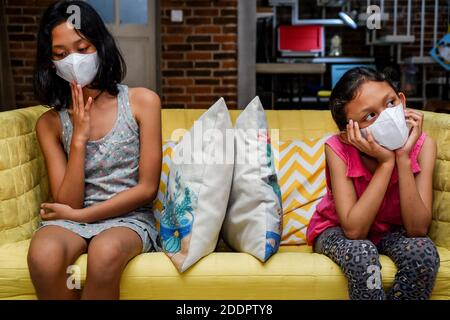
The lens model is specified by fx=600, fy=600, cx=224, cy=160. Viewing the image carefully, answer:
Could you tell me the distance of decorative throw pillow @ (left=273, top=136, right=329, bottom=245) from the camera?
197cm

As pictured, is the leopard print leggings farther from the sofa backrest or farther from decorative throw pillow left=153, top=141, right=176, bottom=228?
decorative throw pillow left=153, top=141, right=176, bottom=228

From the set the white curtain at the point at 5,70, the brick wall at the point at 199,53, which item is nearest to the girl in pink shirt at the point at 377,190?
the brick wall at the point at 199,53

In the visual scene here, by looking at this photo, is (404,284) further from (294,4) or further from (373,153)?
(294,4)

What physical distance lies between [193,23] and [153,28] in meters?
0.81

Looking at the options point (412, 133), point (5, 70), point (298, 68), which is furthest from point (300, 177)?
point (5, 70)

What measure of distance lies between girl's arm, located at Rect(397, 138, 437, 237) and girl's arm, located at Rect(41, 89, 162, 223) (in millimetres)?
667

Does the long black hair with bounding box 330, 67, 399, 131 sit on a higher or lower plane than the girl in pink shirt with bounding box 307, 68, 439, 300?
higher

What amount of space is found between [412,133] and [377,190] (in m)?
0.19

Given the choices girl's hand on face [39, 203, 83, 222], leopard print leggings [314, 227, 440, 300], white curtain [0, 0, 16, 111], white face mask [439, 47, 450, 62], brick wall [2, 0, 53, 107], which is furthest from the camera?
white face mask [439, 47, 450, 62]

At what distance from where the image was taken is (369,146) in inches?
59.7

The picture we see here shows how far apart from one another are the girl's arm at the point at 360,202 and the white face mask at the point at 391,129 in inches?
2.0

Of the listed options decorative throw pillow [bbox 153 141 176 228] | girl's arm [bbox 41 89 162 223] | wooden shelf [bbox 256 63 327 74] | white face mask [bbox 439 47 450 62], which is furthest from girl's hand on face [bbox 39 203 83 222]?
white face mask [bbox 439 47 450 62]

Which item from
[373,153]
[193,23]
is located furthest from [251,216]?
[193,23]

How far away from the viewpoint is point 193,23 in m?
4.65
